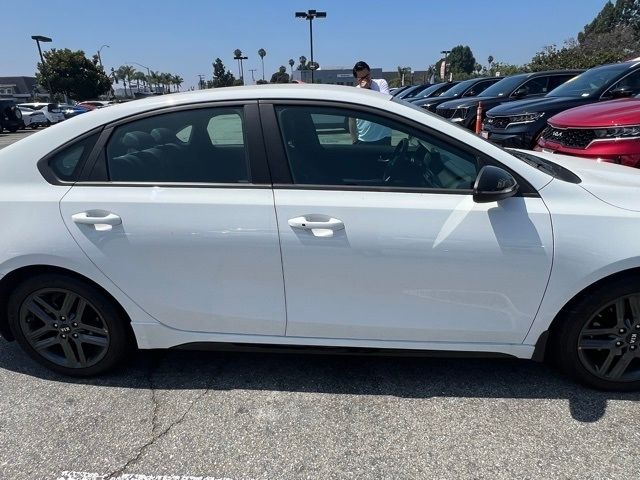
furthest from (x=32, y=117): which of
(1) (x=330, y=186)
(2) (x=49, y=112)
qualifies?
(1) (x=330, y=186)

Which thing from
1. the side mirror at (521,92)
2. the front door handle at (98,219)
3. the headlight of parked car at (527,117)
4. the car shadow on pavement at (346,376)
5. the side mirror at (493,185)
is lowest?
the car shadow on pavement at (346,376)

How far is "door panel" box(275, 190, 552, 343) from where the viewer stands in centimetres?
215

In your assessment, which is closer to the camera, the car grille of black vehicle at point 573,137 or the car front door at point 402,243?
the car front door at point 402,243

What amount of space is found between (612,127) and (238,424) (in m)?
4.46

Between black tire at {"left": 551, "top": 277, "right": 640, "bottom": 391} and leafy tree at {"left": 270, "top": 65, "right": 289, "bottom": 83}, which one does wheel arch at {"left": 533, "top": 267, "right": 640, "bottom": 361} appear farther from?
leafy tree at {"left": 270, "top": 65, "right": 289, "bottom": 83}

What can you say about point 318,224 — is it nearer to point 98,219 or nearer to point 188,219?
point 188,219

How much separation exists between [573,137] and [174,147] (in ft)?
14.2

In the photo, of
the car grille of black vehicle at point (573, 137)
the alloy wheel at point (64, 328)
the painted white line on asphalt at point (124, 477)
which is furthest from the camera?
the car grille of black vehicle at point (573, 137)

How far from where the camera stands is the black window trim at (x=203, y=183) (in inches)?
91.2

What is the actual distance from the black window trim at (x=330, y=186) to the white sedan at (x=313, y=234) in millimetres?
10

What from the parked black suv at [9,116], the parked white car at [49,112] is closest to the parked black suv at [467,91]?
the parked black suv at [9,116]

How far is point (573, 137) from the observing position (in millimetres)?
4832

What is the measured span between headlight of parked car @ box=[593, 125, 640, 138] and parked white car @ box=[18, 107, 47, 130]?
2922 cm

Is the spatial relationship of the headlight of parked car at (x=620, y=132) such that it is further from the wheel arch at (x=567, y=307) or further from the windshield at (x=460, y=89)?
the windshield at (x=460, y=89)
